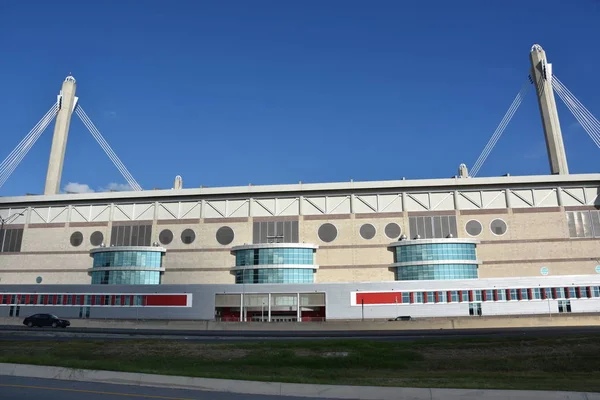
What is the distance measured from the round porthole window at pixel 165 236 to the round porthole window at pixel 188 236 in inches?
83.0

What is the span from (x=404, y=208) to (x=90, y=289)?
4978 cm

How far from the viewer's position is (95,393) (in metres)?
15.6

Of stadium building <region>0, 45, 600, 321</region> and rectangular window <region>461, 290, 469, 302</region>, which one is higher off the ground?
stadium building <region>0, 45, 600, 321</region>

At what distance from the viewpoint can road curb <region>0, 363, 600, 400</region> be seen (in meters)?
14.7

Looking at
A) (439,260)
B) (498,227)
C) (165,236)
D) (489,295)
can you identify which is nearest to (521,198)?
(498,227)

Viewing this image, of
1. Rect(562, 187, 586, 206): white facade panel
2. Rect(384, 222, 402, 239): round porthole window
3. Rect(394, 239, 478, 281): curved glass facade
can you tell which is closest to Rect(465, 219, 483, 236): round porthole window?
Rect(394, 239, 478, 281): curved glass facade

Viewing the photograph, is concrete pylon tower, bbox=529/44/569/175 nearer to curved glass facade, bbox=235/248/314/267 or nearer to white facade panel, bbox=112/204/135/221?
curved glass facade, bbox=235/248/314/267

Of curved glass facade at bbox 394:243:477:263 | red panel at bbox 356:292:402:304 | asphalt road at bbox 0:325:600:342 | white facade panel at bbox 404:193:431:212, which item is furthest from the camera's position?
white facade panel at bbox 404:193:431:212

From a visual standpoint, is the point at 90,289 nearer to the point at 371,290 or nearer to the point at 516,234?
the point at 371,290

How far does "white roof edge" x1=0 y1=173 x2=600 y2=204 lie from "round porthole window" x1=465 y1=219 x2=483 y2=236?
574 centimetres

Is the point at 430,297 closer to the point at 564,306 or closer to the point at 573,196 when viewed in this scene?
the point at 564,306

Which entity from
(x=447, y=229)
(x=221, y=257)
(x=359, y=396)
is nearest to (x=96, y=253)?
(x=221, y=257)

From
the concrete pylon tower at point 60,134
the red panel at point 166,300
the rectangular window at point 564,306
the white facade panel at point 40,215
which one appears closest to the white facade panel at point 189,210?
the red panel at point 166,300

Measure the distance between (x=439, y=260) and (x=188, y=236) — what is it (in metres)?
38.6
